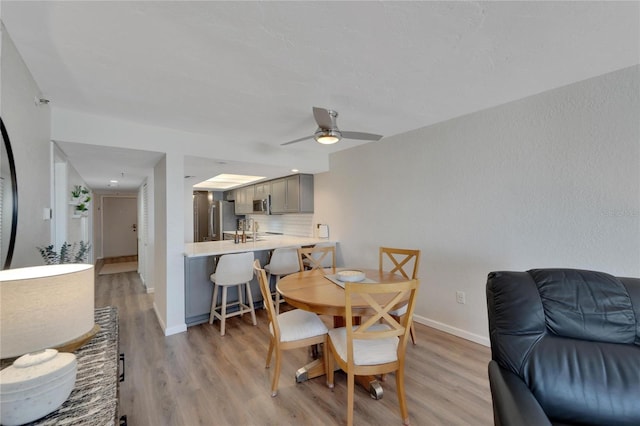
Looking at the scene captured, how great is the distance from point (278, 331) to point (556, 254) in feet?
8.00

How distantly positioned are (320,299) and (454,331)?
6.34ft

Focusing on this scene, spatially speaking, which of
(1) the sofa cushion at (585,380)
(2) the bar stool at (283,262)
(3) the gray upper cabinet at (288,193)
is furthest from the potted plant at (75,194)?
(1) the sofa cushion at (585,380)

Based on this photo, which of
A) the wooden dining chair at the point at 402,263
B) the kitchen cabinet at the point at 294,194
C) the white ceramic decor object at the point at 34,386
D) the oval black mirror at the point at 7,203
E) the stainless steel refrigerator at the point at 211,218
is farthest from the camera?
the stainless steel refrigerator at the point at 211,218

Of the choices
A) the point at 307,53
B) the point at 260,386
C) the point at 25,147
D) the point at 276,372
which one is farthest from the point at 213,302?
the point at 307,53

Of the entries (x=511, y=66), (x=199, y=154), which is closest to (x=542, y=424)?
(x=511, y=66)

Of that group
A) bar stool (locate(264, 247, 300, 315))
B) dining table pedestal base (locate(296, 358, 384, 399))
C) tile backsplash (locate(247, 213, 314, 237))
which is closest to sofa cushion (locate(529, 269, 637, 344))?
dining table pedestal base (locate(296, 358, 384, 399))

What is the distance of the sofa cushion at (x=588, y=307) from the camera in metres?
1.25

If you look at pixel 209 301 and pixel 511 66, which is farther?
pixel 209 301

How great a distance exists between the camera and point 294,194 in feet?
16.7

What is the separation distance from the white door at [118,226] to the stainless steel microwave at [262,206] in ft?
18.6

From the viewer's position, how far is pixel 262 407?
1944 millimetres

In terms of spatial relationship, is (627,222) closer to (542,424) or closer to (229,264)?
(542,424)

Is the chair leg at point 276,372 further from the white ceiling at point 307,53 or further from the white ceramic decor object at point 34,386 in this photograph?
the white ceiling at point 307,53

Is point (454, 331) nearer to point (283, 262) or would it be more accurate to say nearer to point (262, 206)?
point (283, 262)
